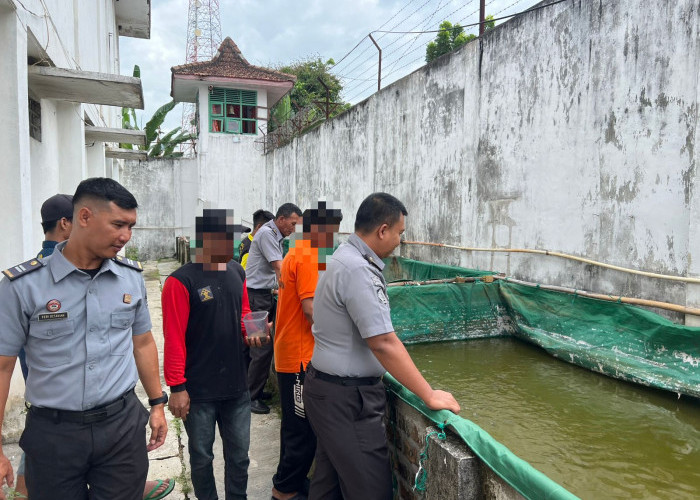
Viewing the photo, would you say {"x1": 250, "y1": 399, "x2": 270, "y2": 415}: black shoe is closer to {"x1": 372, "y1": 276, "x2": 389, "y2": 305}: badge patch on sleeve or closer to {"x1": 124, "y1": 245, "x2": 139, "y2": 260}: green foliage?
{"x1": 372, "y1": 276, "x2": 389, "y2": 305}: badge patch on sleeve

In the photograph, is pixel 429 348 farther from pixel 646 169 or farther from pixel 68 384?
pixel 68 384

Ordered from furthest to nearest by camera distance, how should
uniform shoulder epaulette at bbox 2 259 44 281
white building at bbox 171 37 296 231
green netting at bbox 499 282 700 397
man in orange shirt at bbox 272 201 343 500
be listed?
white building at bbox 171 37 296 231 → green netting at bbox 499 282 700 397 → man in orange shirt at bbox 272 201 343 500 → uniform shoulder epaulette at bbox 2 259 44 281

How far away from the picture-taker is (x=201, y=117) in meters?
16.3

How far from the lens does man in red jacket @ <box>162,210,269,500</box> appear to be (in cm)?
234

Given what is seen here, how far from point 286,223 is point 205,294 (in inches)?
77.9

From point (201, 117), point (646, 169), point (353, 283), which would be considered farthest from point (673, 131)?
point (201, 117)

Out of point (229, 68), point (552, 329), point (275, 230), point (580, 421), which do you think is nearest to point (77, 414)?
point (275, 230)

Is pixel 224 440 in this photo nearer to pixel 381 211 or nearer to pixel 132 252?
pixel 381 211

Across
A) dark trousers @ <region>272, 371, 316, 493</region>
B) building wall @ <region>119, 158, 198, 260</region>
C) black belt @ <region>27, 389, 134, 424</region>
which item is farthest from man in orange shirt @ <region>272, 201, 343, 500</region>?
building wall @ <region>119, 158, 198, 260</region>

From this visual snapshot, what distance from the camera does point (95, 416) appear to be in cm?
182

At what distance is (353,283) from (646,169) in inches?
149

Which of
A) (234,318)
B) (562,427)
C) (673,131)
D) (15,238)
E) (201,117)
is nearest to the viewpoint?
(234,318)

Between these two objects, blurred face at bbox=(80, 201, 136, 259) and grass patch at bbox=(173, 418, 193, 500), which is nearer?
blurred face at bbox=(80, 201, 136, 259)

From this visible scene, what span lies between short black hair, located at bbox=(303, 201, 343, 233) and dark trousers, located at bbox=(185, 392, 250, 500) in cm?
99
